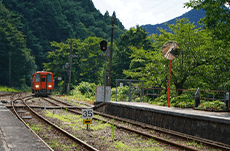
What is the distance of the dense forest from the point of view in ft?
53.8

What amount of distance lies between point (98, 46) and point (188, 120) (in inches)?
2216

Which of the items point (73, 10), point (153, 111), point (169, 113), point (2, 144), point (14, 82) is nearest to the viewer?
point (2, 144)

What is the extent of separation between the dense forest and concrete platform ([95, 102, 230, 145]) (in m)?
4.51

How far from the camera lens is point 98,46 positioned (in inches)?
2574

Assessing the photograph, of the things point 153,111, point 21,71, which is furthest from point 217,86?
point 21,71

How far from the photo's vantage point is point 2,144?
263 inches

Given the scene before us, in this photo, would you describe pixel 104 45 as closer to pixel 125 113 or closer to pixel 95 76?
pixel 125 113

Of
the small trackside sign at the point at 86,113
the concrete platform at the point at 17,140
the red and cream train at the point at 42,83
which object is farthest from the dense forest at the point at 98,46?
the concrete platform at the point at 17,140

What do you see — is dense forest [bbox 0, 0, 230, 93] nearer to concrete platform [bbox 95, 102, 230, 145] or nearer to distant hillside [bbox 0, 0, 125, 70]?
distant hillside [bbox 0, 0, 125, 70]

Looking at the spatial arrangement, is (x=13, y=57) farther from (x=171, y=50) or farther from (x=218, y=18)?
(x=218, y=18)

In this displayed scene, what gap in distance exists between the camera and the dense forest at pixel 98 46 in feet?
53.8

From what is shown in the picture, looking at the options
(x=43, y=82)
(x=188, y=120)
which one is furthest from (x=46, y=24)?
(x=188, y=120)

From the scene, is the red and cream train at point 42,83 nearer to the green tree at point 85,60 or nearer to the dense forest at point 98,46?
the dense forest at point 98,46

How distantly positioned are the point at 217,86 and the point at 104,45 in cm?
820
